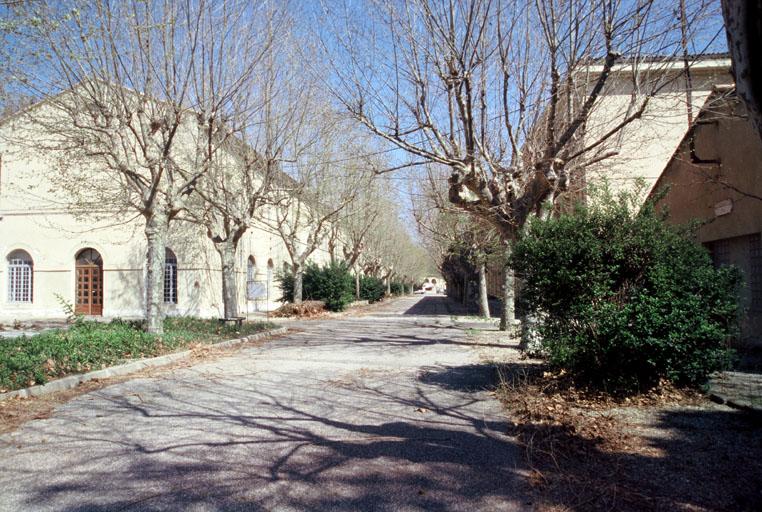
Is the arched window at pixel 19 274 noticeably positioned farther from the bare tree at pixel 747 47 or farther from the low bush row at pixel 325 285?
the bare tree at pixel 747 47

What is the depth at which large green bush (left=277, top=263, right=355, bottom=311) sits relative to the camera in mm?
29422

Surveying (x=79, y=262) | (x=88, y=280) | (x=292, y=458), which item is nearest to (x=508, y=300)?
(x=292, y=458)

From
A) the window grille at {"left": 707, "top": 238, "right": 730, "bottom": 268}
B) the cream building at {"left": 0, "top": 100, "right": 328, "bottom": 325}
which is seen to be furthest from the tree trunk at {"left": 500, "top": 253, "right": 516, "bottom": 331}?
the cream building at {"left": 0, "top": 100, "right": 328, "bottom": 325}

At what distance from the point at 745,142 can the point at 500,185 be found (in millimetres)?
4284

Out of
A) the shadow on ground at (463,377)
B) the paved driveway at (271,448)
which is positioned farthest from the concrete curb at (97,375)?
the shadow on ground at (463,377)

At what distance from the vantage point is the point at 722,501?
11.4ft

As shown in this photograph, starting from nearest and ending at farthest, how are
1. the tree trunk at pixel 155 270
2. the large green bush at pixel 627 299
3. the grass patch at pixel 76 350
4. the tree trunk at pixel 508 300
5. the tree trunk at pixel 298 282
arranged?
the large green bush at pixel 627 299 < the grass patch at pixel 76 350 < the tree trunk at pixel 155 270 < the tree trunk at pixel 508 300 < the tree trunk at pixel 298 282

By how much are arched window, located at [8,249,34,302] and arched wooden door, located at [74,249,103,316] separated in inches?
94.9

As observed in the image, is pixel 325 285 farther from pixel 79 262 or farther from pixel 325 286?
pixel 79 262

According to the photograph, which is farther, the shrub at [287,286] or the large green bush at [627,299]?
the shrub at [287,286]

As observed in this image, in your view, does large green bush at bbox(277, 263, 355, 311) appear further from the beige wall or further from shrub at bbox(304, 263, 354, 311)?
the beige wall

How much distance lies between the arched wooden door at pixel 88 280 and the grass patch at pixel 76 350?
14483mm

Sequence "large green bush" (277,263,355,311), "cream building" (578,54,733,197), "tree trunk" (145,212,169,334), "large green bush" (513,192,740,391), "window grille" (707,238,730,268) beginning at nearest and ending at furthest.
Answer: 1. "large green bush" (513,192,740,391)
2. "cream building" (578,54,733,197)
3. "window grille" (707,238,730,268)
4. "tree trunk" (145,212,169,334)
5. "large green bush" (277,263,355,311)

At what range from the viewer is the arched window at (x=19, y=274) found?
2639 centimetres
